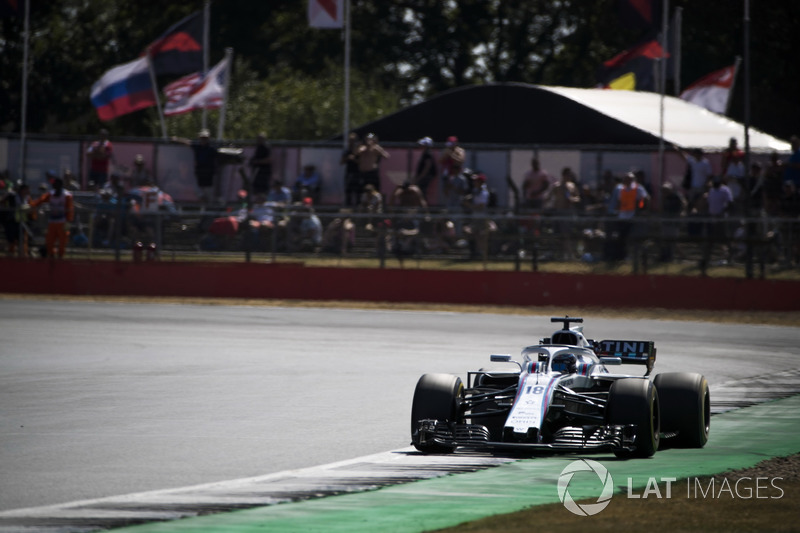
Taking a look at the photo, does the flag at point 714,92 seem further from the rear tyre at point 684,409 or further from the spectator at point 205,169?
the rear tyre at point 684,409

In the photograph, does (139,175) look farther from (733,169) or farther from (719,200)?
(733,169)

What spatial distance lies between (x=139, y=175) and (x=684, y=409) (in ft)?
60.6

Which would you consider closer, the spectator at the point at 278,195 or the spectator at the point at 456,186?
the spectator at the point at 456,186

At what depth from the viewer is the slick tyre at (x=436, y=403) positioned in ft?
30.1

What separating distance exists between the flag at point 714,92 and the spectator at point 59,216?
15.2 meters

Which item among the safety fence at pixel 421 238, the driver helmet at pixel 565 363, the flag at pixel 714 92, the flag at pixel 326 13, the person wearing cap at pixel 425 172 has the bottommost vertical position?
the driver helmet at pixel 565 363

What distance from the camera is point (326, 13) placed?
2944cm

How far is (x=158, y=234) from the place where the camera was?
23.1 metres

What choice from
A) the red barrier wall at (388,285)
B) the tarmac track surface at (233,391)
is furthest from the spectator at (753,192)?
the tarmac track surface at (233,391)

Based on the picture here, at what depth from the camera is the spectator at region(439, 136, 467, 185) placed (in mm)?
25016

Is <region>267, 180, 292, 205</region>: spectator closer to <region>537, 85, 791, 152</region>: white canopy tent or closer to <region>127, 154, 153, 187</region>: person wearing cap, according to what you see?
<region>127, 154, 153, 187</region>: person wearing cap

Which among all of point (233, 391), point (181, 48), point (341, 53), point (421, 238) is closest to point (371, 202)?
point (421, 238)

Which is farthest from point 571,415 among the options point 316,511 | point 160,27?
point 160,27

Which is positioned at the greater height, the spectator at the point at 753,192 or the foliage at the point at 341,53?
the foliage at the point at 341,53
